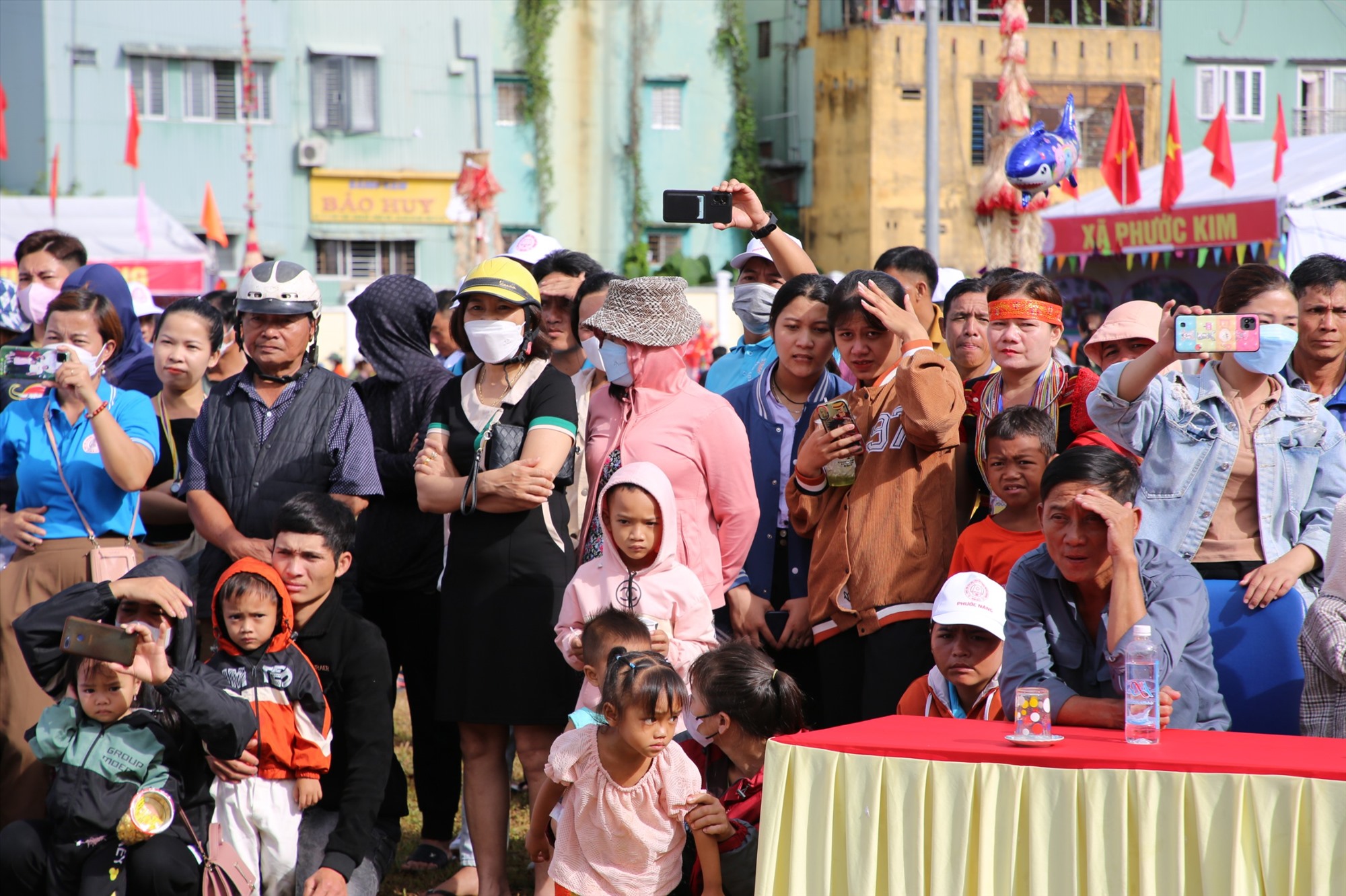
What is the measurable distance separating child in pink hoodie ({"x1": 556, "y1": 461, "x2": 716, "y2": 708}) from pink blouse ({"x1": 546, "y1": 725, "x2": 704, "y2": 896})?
0.26m

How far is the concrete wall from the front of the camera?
91.8 ft

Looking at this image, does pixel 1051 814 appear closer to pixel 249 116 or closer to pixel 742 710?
pixel 742 710

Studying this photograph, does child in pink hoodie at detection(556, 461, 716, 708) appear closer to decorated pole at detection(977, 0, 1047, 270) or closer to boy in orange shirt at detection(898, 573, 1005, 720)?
boy in orange shirt at detection(898, 573, 1005, 720)

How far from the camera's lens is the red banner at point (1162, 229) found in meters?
13.4

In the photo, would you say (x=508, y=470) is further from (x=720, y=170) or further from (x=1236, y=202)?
(x=720, y=170)

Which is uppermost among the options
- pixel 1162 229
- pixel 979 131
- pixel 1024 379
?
pixel 979 131

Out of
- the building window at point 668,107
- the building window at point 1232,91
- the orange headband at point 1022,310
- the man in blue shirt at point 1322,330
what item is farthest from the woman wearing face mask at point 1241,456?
the building window at point 1232,91

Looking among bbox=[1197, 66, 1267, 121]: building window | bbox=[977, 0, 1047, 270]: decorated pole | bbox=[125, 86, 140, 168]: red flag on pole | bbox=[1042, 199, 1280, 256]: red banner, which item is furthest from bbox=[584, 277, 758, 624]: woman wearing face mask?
bbox=[1197, 66, 1267, 121]: building window

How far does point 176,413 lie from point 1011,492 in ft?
9.87

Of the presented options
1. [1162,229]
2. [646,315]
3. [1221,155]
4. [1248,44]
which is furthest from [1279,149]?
[1248,44]

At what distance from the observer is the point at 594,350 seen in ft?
15.4

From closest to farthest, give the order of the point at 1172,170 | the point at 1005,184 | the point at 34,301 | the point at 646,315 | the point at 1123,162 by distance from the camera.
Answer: the point at 646,315, the point at 34,301, the point at 1005,184, the point at 1172,170, the point at 1123,162

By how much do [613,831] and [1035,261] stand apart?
12.5 m

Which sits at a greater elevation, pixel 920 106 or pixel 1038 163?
pixel 920 106
